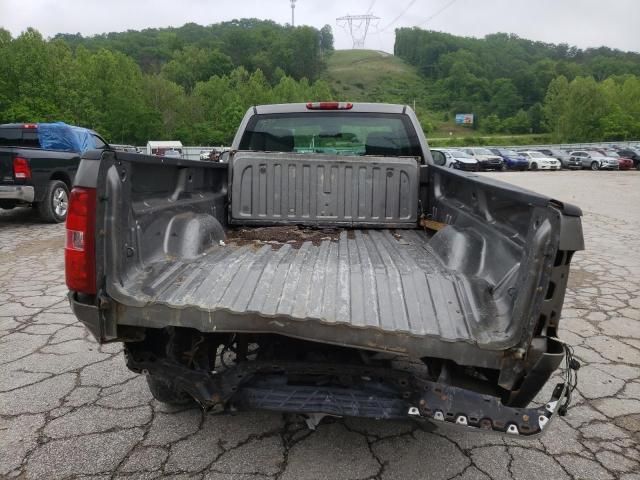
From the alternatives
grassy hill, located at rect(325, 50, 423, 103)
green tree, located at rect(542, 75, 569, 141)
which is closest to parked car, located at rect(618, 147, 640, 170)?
green tree, located at rect(542, 75, 569, 141)

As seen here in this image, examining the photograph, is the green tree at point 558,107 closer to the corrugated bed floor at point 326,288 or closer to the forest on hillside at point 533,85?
the forest on hillside at point 533,85

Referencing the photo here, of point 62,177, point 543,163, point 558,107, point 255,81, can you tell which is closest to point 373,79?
point 255,81

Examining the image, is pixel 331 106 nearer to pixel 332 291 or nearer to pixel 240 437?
pixel 332 291

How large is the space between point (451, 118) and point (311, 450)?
11876cm

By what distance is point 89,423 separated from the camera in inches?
108

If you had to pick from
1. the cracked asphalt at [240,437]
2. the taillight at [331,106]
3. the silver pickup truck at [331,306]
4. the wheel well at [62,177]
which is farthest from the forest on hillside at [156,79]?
the silver pickup truck at [331,306]

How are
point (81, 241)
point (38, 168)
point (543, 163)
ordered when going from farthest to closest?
point (543, 163) → point (38, 168) → point (81, 241)

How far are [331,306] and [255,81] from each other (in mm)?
72154

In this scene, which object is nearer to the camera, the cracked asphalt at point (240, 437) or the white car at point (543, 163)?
the cracked asphalt at point (240, 437)

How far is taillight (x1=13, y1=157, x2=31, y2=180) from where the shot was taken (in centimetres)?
807

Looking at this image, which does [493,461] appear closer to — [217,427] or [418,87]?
[217,427]

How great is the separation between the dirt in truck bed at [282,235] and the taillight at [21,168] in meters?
6.00

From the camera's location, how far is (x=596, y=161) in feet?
118

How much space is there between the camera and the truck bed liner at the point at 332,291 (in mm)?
1999
